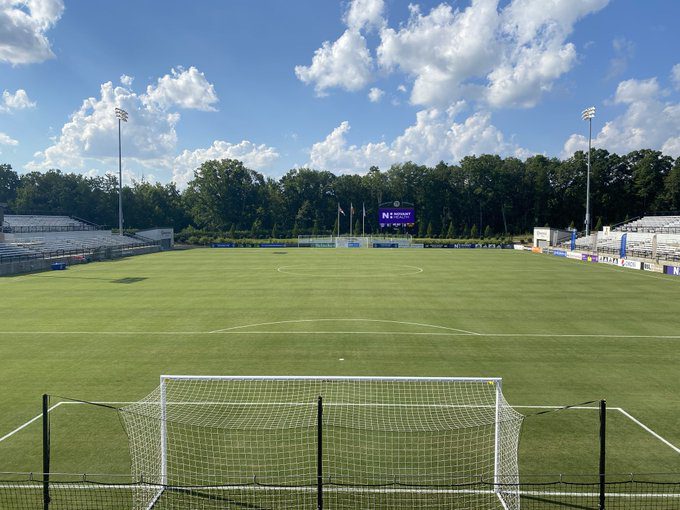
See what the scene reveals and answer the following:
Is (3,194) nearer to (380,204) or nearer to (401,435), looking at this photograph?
(380,204)

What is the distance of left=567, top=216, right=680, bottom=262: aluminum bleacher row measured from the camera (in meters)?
53.1

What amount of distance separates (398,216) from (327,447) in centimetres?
7559

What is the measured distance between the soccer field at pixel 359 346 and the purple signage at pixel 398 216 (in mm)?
48397

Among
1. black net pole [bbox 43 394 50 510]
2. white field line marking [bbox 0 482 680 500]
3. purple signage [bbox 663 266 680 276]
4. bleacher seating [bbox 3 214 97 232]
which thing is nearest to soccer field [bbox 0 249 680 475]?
white field line marking [bbox 0 482 680 500]

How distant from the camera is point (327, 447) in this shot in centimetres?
1039

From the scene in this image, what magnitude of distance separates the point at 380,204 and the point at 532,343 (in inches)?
4004

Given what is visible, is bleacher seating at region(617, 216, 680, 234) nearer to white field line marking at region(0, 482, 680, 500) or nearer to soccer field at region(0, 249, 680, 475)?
soccer field at region(0, 249, 680, 475)

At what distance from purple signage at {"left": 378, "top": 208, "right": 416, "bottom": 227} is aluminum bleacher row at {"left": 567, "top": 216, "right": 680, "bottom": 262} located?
25.7m

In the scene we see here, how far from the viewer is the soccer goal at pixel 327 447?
337 inches

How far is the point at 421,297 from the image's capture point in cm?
2919

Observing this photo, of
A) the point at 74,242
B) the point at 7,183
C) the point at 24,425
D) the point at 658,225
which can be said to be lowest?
the point at 24,425

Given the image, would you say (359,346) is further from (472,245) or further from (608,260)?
(472,245)

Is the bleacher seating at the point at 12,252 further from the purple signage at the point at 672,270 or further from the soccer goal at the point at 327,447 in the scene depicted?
the purple signage at the point at 672,270

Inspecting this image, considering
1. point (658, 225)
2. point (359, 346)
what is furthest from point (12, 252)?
point (658, 225)
